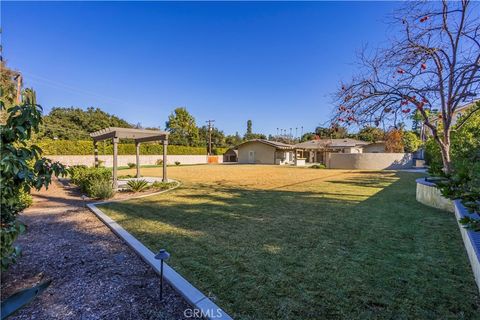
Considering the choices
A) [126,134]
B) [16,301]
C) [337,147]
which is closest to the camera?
[16,301]

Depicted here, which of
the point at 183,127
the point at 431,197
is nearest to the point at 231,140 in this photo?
the point at 183,127

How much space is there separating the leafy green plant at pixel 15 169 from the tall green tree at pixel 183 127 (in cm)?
4040

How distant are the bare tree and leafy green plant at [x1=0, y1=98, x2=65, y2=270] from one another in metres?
6.45

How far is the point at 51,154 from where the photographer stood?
2238cm

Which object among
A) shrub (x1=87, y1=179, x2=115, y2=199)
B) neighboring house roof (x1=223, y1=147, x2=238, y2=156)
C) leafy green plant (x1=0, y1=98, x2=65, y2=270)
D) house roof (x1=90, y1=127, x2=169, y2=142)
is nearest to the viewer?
leafy green plant (x1=0, y1=98, x2=65, y2=270)

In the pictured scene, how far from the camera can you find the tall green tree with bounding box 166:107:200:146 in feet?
139

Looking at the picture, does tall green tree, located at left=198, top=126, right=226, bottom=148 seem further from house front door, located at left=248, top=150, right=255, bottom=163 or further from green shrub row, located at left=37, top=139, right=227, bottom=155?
house front door, located at left=248, top=150, right=255, bottom=163

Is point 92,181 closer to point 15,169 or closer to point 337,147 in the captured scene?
point 15,169

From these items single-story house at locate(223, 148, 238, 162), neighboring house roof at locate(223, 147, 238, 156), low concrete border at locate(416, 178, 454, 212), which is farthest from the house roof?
single-story house at locate(223, 148, 238, 162)

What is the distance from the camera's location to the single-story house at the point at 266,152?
33.1 meters

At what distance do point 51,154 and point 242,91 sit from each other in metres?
21.2

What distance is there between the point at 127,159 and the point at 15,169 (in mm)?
29109

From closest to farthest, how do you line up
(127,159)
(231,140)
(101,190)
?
(101,190) < (127,159) < (231,140)

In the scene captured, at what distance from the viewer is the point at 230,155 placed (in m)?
41.9
